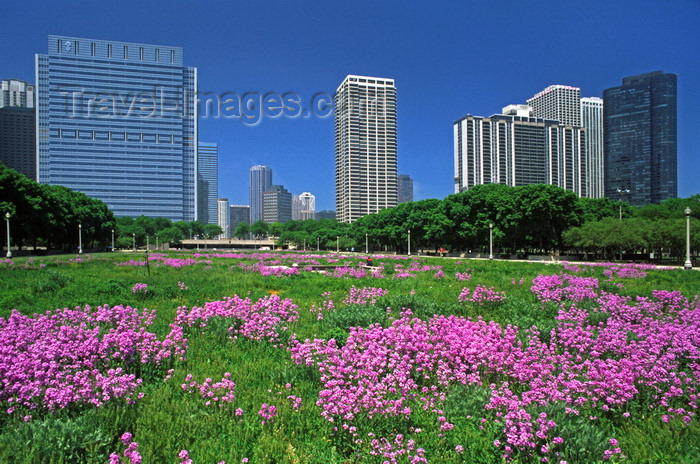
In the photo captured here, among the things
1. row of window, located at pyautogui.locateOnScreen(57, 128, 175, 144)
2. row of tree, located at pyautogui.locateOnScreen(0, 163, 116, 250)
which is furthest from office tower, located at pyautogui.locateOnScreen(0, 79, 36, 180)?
row of tree, located at pyautogui.locateOnScreen(0, 163, 116, 250)

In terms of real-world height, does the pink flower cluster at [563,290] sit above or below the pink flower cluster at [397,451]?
above

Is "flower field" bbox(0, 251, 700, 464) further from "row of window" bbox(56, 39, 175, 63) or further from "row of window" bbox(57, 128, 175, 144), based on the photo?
"row of window" bbox(56, 39, 175, 63)

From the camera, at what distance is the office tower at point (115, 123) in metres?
142

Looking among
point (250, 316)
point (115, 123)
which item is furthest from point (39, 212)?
point (115, 123)

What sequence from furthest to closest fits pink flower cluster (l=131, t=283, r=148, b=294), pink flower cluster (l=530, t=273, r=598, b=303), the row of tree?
1. the row of tree
2. pink flower cluster (l=131, t=283, r=148, b=294)
3. pink flower cluster (l=530, t=273, r=598, b=303)

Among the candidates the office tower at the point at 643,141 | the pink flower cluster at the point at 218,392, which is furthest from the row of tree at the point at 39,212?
the office tower at the point at 643,141

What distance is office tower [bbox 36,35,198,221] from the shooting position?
142 m

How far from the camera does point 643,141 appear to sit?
182 metres

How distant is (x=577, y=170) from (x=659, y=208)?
108932 millimetres

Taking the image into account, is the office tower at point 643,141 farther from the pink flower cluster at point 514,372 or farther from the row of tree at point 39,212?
the pink flower cluster at point 514,372

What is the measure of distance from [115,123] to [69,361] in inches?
6646

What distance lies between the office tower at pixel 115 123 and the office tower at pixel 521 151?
370ft

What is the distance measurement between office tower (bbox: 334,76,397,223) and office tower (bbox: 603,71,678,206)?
95105 millimetres

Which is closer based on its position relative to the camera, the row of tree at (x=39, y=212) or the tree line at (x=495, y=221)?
the tree line at (x=495, y=221)
